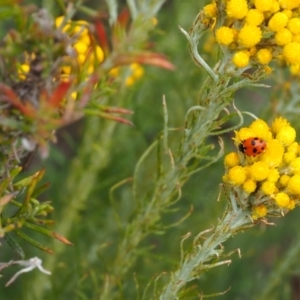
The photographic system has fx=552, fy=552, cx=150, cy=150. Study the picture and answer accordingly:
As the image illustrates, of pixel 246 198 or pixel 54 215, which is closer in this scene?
pixel 246 198

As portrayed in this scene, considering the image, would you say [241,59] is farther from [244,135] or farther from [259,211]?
[259,211]

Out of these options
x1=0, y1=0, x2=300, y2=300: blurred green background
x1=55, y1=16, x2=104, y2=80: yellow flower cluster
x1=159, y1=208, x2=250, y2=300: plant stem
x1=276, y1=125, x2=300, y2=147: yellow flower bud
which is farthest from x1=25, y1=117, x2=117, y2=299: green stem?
x1=276, y1=125, x2=300, y2=147: yellow flower bud

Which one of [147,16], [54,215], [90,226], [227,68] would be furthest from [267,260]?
[227,68]

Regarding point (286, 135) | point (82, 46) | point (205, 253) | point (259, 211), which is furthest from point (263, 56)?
point (82, 46)

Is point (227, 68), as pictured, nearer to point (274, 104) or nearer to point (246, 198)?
point (246, 198)

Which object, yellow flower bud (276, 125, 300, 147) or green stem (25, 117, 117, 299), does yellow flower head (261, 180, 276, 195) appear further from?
green stem (25, 117, 117, 299)
